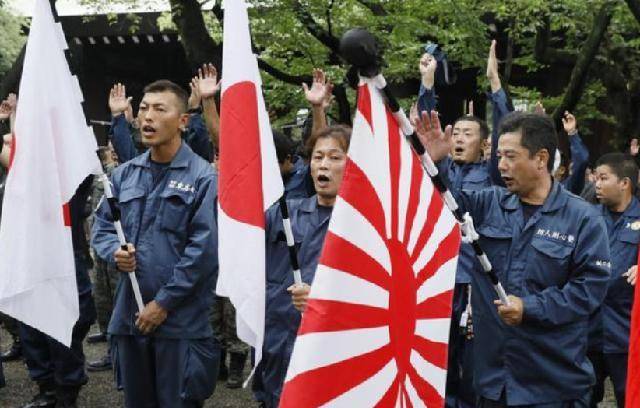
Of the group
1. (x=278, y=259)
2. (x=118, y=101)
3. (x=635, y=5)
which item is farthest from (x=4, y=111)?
(x=635, y=5)

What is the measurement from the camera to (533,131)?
168 inches

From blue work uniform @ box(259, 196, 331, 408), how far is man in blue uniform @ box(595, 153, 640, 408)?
2567mm

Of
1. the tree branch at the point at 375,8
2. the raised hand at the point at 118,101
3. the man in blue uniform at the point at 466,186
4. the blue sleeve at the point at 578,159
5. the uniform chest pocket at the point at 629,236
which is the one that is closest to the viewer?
the man in blue uniform at the point at 466,186

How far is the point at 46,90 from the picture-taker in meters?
4.66

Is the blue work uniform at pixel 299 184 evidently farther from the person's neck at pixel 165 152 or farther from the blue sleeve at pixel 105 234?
the blue sleeve at pixel 105 234

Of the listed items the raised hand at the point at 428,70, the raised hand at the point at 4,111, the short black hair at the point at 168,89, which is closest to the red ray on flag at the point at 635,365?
the raised hand at the point at 428,70

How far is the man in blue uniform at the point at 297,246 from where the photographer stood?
4484 mm

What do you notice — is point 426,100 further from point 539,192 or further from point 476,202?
point 539,192

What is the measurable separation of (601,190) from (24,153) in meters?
4.09

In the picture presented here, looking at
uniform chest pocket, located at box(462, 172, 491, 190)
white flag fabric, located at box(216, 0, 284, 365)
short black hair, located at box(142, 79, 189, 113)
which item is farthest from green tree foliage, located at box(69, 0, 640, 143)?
white flag fabric, located at box(216, 0, 284, 365)

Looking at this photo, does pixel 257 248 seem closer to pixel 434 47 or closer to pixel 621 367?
pixel 434 47

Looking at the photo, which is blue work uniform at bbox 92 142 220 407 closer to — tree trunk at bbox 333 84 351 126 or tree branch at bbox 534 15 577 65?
tree trunk at bbox 333 84 351 126

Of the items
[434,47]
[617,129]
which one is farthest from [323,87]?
[617,129]

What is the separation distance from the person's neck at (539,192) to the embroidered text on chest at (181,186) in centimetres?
179
